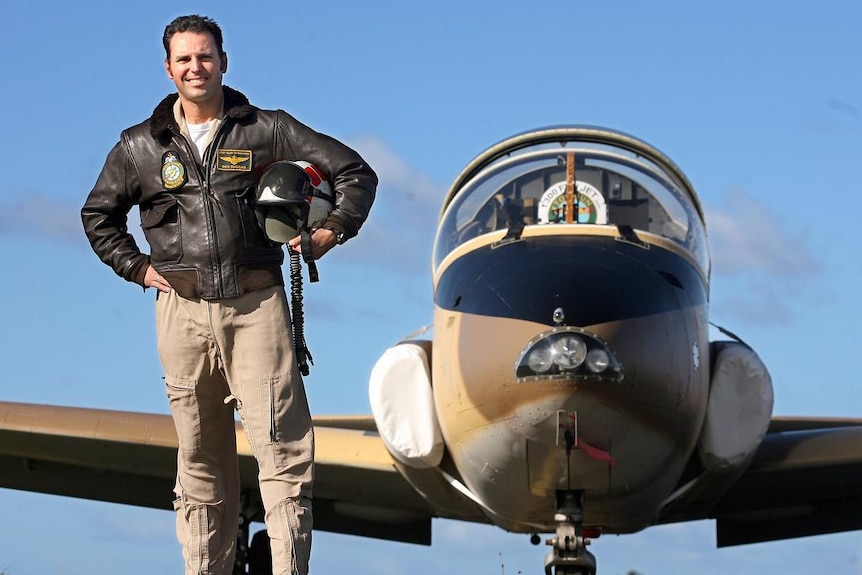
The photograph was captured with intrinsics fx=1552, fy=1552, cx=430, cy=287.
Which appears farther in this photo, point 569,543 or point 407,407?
point 407,407

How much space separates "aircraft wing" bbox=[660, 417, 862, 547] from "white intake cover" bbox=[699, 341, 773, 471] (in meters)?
0.99

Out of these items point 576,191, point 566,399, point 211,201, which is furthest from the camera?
point 576,191

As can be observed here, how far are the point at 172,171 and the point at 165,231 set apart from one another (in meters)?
0.23

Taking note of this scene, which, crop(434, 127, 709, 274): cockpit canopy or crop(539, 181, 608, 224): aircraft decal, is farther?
crop(434, 127, 709, 274): cockpit canopy

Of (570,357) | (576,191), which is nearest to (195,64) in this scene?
(570,357)

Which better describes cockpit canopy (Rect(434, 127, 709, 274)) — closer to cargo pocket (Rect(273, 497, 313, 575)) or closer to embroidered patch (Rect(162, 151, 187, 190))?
embroidered patch (Rect(162, 151, 187, 190))

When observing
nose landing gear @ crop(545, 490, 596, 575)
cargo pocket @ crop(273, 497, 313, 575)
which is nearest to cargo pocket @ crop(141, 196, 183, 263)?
cargo pocket @ crop(273, 497, 313, 575)

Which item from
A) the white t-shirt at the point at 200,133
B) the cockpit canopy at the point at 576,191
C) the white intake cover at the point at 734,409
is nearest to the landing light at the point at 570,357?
the cockpit canopy at the point at 576,191

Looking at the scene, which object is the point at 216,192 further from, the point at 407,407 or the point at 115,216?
the point at 407,407

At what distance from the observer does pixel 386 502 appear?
44.8 ft

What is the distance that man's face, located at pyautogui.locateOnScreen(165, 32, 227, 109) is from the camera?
222 inches

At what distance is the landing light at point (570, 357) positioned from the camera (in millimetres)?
8734

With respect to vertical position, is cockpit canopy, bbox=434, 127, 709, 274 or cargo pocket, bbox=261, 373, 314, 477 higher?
cockpit canopy, bbox=434, 127, 709, 274

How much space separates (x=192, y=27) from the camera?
5.68 m
